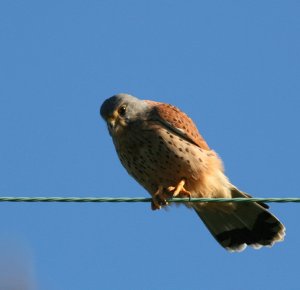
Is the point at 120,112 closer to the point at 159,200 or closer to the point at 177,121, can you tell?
the point at 177,121

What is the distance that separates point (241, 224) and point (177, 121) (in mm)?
1084

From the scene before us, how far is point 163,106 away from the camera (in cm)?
602

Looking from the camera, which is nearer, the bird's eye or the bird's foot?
the bird's foot

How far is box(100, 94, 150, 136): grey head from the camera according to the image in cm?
580

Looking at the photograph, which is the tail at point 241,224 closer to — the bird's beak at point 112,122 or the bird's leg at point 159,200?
the bird's leg at point 159,200

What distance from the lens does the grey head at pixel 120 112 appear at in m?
5.80

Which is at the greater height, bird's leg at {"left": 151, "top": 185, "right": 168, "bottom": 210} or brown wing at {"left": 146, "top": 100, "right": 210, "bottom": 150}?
brown wing at {"left": 146, "top": 100, "right": 210, "bottom": 150}

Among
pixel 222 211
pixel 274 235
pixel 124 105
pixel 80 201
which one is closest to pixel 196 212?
pixel 222 211

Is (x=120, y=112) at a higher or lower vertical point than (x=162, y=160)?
higher

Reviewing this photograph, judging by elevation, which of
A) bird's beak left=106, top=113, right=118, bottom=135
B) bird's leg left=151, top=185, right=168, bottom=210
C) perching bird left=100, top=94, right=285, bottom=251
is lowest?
bird's leg left=151, top=185, right=168, bottom=210

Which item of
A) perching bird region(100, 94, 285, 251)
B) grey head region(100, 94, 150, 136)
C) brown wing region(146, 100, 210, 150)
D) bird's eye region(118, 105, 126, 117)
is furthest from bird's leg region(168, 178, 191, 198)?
bird's eye region(118, 105, 126, 117)

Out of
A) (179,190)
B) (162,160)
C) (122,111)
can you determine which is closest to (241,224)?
(179,190)

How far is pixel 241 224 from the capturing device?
20.1 feet

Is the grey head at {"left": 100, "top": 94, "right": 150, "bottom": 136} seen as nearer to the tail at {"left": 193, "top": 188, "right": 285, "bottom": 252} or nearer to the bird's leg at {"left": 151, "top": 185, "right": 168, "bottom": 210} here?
the bird's leg at {"left": 151, "top": 185, "right": 168, "bottom": 210}
